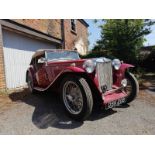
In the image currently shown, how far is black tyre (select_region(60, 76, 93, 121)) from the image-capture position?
3.52 m

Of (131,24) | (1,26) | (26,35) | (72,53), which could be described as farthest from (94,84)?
(131,24)

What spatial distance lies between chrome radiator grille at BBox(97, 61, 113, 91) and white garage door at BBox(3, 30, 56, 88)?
4.14 m

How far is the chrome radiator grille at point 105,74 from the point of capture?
4.07 m

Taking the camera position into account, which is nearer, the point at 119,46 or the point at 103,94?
the point at 103,94

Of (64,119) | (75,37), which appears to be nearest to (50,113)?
(64,119)

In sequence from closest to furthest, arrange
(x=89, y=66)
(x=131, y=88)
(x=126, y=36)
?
(x=89, y=66)
(x=131, y=88)
(x=126, y=36)

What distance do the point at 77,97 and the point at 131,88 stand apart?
164cm

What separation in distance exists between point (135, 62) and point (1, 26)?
375 inches

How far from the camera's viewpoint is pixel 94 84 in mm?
3895

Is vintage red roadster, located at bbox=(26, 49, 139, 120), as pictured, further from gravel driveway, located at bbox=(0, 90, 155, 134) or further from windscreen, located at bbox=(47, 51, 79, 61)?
windscreen, located at bbox=(47, 51, 79, 61)

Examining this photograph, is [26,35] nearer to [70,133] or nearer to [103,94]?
[103,94]

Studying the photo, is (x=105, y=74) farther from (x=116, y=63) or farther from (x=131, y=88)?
(x=131, y=88)

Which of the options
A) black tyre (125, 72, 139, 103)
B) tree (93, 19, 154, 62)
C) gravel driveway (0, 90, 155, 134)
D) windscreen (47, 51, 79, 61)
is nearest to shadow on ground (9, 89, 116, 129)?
gravel driveway (0, 90, 155, 134)

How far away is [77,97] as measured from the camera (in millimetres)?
3914
